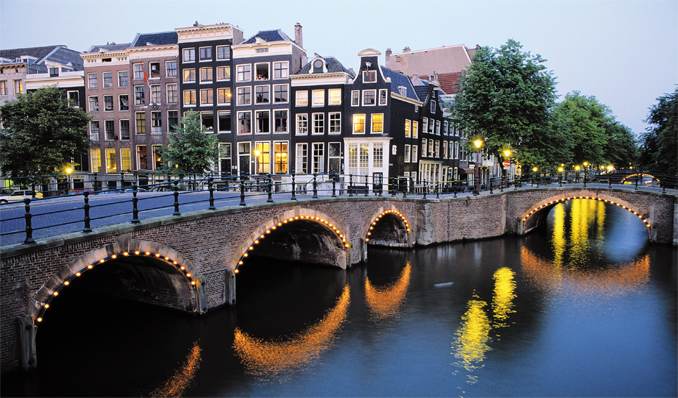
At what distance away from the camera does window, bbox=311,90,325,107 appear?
124 ft

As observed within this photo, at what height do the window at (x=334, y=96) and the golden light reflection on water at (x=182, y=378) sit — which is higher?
the window at (x=334, y=96)

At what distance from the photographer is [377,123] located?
122ft

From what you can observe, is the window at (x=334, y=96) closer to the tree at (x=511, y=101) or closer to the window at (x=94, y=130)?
the tree at (x=511, y=101)

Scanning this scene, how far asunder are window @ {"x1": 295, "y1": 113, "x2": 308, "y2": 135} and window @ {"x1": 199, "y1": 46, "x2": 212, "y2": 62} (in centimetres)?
917

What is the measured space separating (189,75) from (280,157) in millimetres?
10690

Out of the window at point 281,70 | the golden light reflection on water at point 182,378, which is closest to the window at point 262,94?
the window at point 281,70

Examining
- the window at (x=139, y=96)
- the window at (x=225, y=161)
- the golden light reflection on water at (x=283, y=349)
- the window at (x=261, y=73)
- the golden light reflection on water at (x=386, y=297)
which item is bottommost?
the golden light reflection on water at (x=283, y=349)

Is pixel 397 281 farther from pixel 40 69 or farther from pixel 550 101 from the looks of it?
pixel 40 69

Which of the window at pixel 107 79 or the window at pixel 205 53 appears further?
the window at pixel 107 79

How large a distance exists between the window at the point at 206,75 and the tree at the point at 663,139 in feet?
115

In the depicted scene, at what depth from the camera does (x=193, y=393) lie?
1109cm

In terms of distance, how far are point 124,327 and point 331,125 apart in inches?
1033

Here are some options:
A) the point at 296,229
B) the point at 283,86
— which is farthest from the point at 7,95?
the point at 296,229

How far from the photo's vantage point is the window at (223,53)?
39.1 meters
